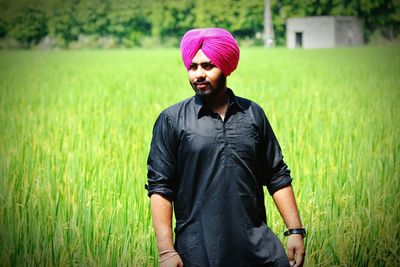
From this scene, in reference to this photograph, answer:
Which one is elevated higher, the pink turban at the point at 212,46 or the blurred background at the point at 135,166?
the pink turban at the point at 212,46

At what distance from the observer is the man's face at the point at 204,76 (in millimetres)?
1768

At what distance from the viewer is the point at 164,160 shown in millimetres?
1793

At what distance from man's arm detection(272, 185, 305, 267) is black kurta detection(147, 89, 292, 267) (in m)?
0.06

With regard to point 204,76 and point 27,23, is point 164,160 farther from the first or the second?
point 27,23

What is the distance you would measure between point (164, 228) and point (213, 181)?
0.56 feet

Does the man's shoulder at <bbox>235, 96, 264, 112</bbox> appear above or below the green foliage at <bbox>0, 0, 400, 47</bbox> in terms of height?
above

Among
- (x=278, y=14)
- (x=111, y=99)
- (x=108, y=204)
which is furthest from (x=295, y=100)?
(x=278, y=14)

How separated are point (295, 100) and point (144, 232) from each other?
5967mm

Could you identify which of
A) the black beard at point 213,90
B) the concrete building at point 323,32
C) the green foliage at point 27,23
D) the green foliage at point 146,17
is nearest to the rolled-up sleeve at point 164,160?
the black beard at point 213,90

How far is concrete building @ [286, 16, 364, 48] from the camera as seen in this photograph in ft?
127

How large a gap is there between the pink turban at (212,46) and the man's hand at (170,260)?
46 centimetres

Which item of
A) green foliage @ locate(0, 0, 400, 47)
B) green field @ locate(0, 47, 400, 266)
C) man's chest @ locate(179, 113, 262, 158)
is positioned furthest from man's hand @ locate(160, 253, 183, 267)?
green foliage @ locate(0, 0, 400, 47)

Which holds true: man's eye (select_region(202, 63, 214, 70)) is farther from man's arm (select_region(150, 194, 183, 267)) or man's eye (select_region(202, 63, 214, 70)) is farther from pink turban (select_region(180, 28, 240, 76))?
man's arm (select_region(150, 194, 183, 267))

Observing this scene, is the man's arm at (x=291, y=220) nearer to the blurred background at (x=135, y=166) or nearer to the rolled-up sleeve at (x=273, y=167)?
the rolled-up sleeve at (x=273, y=167)
